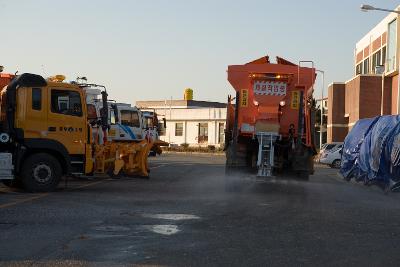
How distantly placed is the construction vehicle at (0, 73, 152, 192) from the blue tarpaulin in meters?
8.36

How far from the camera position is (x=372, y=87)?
49000 millimetres

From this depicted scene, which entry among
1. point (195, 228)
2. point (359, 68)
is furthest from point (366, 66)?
point (195, 228)

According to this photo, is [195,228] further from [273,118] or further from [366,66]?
[366,66]

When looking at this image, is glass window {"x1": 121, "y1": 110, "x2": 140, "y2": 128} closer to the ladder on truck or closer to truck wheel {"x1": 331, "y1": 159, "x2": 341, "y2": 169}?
truck wheel {"x1": 331, "y1": 159, "x2": 341, "y2": 169}

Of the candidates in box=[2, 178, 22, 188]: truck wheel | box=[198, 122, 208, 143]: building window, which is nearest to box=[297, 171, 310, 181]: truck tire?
box=[2, 178, 22, 188]: truck wheel

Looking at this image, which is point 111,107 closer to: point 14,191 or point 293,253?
point 14,191

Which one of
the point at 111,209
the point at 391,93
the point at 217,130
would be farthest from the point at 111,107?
the point at 217,130

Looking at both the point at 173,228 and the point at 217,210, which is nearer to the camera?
the point at 173,228

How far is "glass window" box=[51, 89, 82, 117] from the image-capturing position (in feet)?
48.9

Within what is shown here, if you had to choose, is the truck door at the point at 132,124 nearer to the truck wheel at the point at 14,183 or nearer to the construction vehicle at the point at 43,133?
the truck wheel at the point at 14,183

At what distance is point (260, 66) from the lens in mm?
17281

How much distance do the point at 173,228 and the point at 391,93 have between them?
1605 inches

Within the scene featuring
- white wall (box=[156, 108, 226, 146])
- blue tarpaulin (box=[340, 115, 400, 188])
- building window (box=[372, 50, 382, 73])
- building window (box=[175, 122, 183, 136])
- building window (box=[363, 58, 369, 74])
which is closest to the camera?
blue tarpaulin (box=[340, 115, 400, 188])

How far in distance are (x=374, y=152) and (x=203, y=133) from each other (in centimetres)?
5882
